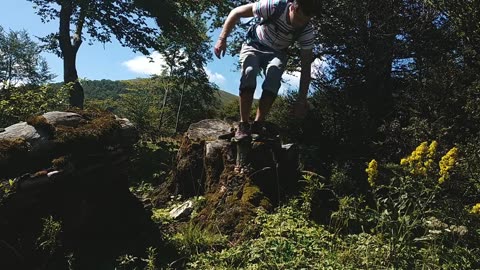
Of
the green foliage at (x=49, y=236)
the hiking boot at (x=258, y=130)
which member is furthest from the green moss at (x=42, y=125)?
the hiking boot at (x=258, y=130)

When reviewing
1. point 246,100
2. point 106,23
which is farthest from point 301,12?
point 106,23

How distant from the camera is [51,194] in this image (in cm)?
364

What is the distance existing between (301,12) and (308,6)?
120 millimetres

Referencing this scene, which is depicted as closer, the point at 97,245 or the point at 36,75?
the point at 97,245

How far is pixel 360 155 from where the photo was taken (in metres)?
9.38

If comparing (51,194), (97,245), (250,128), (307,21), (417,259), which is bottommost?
(97,245)

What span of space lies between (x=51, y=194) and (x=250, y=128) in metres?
2.24

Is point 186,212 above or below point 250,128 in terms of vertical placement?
below

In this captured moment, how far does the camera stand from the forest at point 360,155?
3.47 m

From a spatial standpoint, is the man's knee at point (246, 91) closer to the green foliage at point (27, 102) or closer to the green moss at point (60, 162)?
the green moss at point (60, 162)

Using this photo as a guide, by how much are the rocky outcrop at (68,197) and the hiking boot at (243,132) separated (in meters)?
1.19

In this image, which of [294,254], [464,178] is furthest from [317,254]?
[464,178]

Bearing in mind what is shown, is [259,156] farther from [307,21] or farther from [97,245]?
[97,245]

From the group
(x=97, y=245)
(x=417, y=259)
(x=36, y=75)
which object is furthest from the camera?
(x=36, y=75)
